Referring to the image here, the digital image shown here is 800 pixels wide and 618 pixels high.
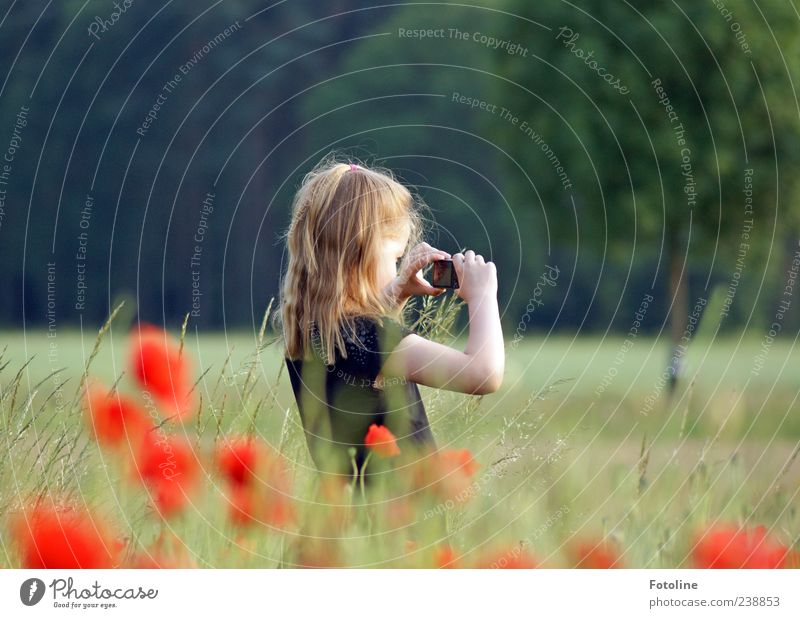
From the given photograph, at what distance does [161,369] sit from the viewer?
1748 millimetres

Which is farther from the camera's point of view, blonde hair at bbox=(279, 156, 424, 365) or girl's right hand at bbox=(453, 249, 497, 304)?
blonde hair at bbox=(279, 156, 424, 365)

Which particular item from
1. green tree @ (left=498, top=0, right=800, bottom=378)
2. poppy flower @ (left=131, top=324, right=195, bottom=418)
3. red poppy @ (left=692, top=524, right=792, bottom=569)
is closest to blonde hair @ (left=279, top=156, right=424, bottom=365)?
poppy flower @ (left=131, top=324, right=195, bottom=418)

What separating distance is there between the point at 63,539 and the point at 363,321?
2.49ft

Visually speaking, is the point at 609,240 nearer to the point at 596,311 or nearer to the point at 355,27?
the point at 355,27

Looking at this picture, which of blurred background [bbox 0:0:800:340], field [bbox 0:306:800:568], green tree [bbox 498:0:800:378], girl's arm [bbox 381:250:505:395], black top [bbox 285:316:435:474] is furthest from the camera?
green tree [bbox 498:0:800:378]

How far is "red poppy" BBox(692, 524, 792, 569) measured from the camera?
1.66m

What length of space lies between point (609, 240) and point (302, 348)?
7078 millimetres

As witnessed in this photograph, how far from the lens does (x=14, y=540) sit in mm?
1846

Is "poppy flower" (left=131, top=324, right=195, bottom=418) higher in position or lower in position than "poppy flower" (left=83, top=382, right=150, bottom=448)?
higher

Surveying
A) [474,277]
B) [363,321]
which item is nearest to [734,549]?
[474,277]

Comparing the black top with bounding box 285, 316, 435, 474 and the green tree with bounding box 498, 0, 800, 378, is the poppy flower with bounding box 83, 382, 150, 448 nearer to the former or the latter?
the black top with bounding box 285, 316, 435, 474

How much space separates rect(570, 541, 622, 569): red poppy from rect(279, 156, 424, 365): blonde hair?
1.99 ft

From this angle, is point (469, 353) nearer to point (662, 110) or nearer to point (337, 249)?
point (337, 249)

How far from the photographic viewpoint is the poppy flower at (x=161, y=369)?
1.73 metres
